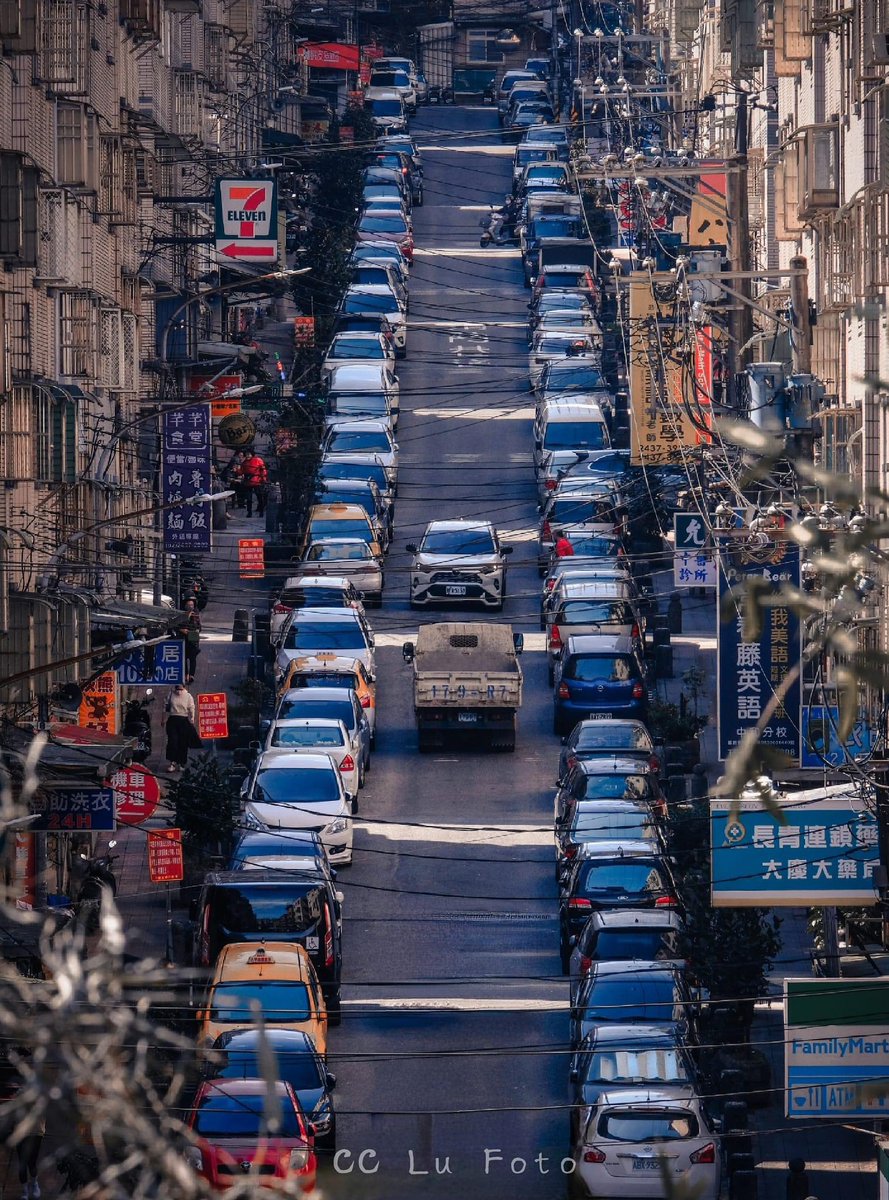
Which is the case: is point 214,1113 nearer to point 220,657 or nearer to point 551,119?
point 220,657

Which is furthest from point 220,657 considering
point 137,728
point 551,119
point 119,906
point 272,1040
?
point 551,119

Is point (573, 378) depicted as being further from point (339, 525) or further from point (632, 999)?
point (632, 999)

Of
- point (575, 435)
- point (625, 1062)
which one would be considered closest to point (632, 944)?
point (625, 1062)

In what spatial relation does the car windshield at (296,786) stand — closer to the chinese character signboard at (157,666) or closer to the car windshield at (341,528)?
the chinese character signboard at (157,666)

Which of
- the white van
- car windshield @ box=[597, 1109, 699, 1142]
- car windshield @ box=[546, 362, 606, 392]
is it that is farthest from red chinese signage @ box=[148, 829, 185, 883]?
car windshield @ box=[546, 362, 606, 392]

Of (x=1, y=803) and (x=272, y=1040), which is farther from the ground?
(x=1, y=803)

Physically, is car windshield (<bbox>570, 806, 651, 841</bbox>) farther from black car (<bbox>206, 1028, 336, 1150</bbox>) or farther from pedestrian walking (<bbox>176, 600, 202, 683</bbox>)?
pedestrian walking (<bbox>176, 600, 202, 683</bbox>)
